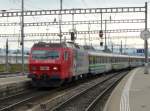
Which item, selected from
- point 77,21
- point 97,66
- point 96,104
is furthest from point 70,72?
point 77,21

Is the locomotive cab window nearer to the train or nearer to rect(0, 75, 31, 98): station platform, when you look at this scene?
the train

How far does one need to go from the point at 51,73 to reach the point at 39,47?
208cm

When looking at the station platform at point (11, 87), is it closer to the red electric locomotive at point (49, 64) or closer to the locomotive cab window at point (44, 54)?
the red electric locomotive at point (49, 64)

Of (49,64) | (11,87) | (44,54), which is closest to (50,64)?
(49,64)

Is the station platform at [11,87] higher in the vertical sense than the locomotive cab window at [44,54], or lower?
lower

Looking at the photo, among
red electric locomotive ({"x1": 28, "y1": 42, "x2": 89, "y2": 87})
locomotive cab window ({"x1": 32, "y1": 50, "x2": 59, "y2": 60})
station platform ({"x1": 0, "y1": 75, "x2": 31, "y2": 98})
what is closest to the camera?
station platform ({"x1": 0, "y1": 75, "x2": 31, "y2": 98})

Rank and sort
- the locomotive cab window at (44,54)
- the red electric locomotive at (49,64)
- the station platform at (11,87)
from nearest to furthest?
the station platform at (11,87)
the red electric locomotive at (49,64)
the locomotive cab window at (44,54)

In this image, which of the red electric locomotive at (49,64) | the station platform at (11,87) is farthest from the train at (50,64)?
the station platform at (11,87)

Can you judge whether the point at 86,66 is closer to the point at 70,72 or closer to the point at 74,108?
the point at 70,72

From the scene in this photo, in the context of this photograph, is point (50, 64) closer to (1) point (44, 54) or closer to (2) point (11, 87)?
(1) point (44, 54)

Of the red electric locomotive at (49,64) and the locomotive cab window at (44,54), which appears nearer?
the red electric locomotive at (49,64)

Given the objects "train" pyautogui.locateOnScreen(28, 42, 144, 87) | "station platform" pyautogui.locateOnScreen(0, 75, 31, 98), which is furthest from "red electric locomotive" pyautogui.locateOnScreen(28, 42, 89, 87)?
"station platform" pyautogui.locateOnScreen(0, 75, 31, 98)

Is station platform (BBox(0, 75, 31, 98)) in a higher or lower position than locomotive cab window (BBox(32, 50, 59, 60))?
lower

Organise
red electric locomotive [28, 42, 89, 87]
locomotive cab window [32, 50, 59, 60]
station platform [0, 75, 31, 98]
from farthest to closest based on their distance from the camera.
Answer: locomotive cab window [32, 50, 59, 60] < red electric locomotive [28, 42, 89, 87] < station platform [0, 75, 31, 98]
